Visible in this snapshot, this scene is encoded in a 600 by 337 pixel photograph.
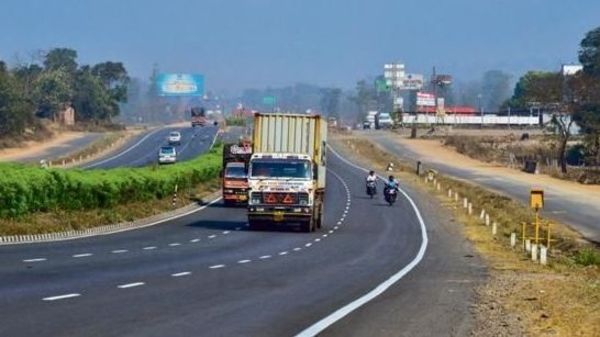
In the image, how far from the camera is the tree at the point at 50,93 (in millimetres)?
147375

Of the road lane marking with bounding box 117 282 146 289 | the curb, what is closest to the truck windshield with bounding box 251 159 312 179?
the curb

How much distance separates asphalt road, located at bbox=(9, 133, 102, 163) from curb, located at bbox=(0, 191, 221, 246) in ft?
152

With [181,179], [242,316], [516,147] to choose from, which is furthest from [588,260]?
[516,147]

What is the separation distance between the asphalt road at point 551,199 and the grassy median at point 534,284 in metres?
1.33

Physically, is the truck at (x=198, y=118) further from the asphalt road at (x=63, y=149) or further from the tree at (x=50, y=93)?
the asphalt road at (x=63, y=149)

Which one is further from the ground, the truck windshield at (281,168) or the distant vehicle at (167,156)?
the truck windshield at (281,168)

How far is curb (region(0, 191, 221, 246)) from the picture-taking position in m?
29.8

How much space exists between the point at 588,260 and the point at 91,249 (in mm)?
12611

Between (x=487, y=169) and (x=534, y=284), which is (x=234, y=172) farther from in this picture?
(x=487, y=169)

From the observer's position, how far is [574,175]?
8844 cm

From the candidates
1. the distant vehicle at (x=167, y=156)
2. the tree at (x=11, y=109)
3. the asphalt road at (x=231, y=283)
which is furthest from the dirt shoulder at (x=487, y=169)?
the tree at (x=11, y=109)

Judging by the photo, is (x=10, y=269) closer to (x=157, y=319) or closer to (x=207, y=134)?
(x=157, y=319)

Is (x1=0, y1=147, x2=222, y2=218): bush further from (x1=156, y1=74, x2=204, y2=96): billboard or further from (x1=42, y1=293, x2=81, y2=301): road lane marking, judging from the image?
(x1=156, y1=74, x2=204, y2=96): billboard

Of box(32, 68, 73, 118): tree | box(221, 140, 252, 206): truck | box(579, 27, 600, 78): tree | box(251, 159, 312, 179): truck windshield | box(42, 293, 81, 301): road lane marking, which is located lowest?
box(221, 140, 252, 206): truck
